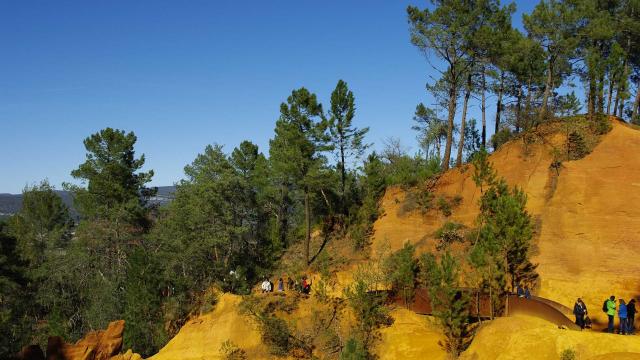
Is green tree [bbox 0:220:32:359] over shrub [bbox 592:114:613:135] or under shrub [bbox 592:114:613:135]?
under

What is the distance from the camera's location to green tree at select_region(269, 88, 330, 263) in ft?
112

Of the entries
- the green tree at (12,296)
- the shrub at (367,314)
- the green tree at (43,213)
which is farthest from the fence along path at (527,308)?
the green tree at (43,213)

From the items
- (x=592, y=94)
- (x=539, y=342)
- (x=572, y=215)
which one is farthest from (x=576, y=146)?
(x=539, y=342)

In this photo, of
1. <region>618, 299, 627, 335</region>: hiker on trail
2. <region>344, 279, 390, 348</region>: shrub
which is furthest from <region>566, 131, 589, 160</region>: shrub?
<region>344, 279, 390, 348</region>: shrub

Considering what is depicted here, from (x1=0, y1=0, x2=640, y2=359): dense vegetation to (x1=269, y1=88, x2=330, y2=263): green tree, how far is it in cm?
10

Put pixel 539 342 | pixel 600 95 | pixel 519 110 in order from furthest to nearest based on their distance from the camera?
pixel 519 110 → pixel 600 95 → pixel 539 342

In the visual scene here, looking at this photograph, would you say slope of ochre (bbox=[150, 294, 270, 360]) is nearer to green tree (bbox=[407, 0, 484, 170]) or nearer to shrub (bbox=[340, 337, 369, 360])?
shrub (bbox=[340, 337, 369, 360])

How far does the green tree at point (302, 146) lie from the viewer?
112 feet

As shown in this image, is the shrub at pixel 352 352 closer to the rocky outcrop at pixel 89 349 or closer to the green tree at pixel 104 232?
the rocky outcrop at pixel 89 349

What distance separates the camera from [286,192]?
43656 millimetres

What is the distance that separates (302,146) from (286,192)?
32.5 feet

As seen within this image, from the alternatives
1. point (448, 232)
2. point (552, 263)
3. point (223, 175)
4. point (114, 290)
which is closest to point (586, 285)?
point (552, 263)

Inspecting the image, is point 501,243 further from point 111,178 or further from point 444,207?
point 111,178

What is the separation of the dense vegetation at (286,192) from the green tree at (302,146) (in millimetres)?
103
